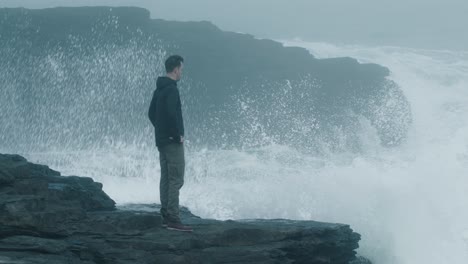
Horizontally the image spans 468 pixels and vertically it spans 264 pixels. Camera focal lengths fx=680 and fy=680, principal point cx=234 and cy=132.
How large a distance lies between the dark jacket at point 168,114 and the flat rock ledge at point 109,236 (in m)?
0.98

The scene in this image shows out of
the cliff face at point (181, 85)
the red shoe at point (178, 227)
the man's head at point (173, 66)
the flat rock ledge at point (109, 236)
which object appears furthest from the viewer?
the cliff face at point (181, 85)

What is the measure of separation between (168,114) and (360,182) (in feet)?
45.0

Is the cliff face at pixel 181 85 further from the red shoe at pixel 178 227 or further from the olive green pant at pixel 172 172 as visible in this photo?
the olive green pant at pixel 172 172

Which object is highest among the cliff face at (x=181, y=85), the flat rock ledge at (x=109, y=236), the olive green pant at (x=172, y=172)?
the cliff face at (x=181, y=85)

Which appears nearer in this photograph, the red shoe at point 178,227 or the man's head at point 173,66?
the man's head at point 173,66

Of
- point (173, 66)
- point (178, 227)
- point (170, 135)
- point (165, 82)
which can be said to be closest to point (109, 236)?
point (178, 227)

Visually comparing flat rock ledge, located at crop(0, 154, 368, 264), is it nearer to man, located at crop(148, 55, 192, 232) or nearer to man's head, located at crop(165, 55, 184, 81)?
man, located at crop(148, 55, 192, 232)

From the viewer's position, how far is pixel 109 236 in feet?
24.7

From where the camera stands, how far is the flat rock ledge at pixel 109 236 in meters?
7.09

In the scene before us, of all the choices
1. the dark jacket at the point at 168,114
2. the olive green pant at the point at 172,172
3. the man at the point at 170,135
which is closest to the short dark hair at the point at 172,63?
the man at the point at 170,135

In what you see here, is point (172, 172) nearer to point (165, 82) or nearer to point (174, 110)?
point (174, 110)

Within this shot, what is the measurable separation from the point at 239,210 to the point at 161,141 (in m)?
13.6

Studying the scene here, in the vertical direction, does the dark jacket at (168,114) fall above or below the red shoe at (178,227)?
above

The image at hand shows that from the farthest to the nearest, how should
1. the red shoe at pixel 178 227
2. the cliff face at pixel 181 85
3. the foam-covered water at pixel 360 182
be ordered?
1. the cliff face at pixel 181 85
2. the foam-covered water at pixel 360 182
3. the red shoe at pixel 178 227
